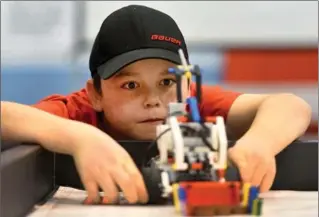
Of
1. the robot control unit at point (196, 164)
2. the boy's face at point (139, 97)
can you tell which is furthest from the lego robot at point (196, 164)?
the boy's face at point (139, 97)

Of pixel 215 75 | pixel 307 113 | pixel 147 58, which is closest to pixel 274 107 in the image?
pixel 307 113

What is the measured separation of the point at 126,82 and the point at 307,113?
0.22m

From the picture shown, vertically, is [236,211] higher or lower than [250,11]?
lower

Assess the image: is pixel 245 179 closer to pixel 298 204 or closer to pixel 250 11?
pixel 298 204

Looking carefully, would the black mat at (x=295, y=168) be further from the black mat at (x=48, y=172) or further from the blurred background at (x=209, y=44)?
the blurred background at (x=209, y=44)

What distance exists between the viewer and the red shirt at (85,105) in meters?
0.73

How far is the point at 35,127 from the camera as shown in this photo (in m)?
0.58

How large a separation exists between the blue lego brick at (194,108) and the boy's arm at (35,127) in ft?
0.45

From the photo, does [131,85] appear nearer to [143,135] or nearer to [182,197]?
[143,135]

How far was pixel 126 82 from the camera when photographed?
667mm

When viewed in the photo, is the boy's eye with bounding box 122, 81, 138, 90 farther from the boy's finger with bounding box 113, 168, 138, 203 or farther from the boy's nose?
the boy's finger with bounding box 113, 168, 138, 203

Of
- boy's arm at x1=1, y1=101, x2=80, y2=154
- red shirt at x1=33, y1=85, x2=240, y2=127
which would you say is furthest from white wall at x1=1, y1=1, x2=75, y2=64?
boy's arm at x1=1, y1=101, x2=80, y2=154

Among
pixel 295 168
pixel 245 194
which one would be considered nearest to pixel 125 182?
pixel 245 194

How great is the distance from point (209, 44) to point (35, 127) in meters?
1.31
